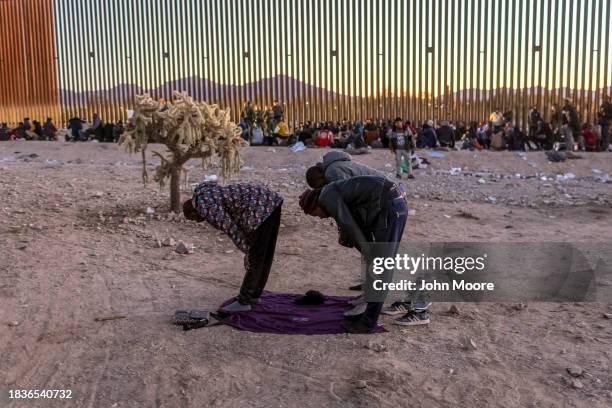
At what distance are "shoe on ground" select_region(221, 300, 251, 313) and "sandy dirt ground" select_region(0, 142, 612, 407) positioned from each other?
333mm

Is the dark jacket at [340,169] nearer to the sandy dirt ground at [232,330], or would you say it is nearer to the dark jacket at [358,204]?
the dark jacket at [358,204]

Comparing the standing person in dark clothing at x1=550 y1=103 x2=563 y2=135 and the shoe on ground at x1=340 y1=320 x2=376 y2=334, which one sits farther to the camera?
the standing person in dark clothing at x1=550 y1=103 x2=563 y2=135

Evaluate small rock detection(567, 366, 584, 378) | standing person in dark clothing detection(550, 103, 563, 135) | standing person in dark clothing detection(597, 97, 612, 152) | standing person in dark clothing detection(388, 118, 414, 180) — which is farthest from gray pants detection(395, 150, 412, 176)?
small rock detection(567, 366, 584, 378)

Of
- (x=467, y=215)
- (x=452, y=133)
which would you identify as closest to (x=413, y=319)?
(x=467, y=215)

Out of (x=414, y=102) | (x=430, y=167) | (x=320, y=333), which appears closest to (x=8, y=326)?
(x=320, y=333)

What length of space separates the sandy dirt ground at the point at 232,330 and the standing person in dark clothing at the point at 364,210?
2.07 feet

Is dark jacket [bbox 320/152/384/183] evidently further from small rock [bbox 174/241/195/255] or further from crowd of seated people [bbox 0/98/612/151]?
crowd of seated people [bbox 0/98/612/151]

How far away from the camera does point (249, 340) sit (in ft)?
13.9

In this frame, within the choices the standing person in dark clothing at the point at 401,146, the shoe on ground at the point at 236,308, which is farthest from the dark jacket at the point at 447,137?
the shoe on ground at the point at 236,308

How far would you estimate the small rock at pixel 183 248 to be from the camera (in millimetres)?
6738

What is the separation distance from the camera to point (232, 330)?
4.41 metres

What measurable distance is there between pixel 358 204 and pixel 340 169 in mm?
525

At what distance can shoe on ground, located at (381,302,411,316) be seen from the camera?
4734 millimetres

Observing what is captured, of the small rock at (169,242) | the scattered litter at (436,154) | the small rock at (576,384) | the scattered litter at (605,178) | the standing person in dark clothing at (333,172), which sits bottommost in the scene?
the small rock at (576,384)
